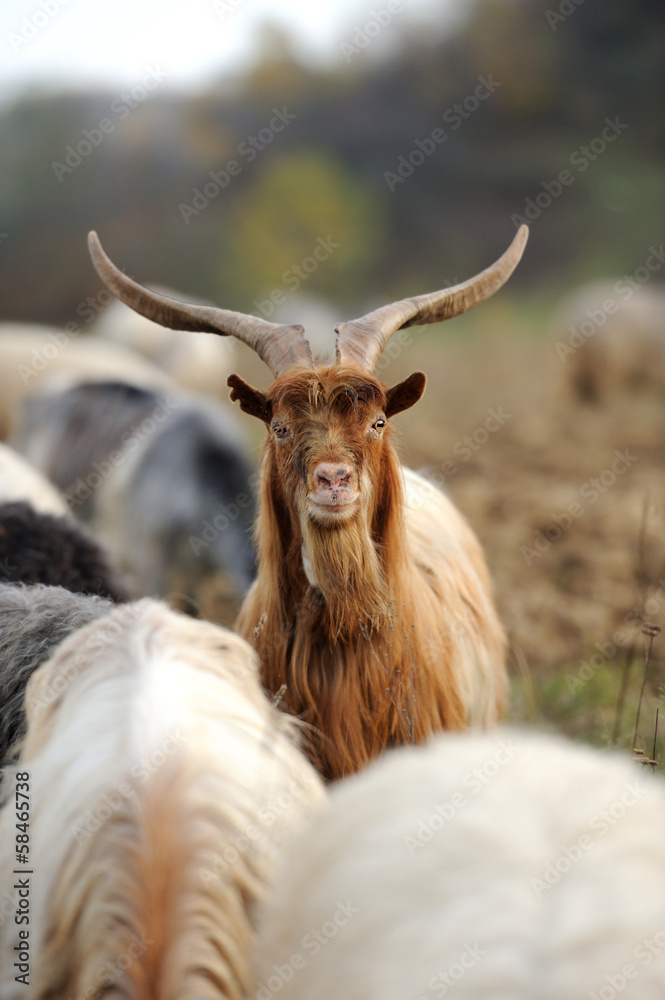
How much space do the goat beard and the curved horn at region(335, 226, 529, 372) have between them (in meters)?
0.57

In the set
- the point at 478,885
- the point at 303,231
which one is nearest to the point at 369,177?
the point at 303,231

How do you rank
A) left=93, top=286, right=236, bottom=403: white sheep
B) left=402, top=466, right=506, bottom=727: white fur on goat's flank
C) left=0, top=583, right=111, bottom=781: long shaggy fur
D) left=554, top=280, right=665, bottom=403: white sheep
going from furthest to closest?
left=554, top=280, right=665, bottom=403: white sheep
left=93, top=286, right=236, bottom=403: white sheep
left=402, top=466, right=506, bottom=727: white fur on goat's flank
left=0, top=583, right=111, bottom=781: long shaggy fur

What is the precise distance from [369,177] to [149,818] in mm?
27590

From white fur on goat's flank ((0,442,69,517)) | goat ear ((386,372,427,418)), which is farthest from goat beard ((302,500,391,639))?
white fur on goat's flank ((0,442,69,517))

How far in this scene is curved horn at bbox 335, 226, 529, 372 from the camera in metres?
3.24

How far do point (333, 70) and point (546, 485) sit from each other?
2725 centimetres

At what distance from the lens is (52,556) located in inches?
149

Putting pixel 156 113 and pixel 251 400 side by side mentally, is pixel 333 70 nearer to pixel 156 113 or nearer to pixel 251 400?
pixel 156 113

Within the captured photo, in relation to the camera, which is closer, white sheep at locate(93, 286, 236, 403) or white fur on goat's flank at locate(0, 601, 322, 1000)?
white fur on goat's flank at locate(0, 601, 322, 1000)

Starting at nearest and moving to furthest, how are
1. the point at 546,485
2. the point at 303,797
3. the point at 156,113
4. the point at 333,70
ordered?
the point at 303,797
the point at 546,485
the point at 156,113
the point at 333,70

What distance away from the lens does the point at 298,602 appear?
3211mm

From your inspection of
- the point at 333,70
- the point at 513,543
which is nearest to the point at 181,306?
the point at 513,543

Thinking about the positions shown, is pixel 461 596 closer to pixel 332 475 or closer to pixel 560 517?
pixel 332 475

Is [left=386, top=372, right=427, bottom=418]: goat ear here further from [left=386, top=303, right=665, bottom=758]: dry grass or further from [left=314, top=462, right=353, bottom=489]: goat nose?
[left=386, top=303, right=665, bottom=758]: dry grass
